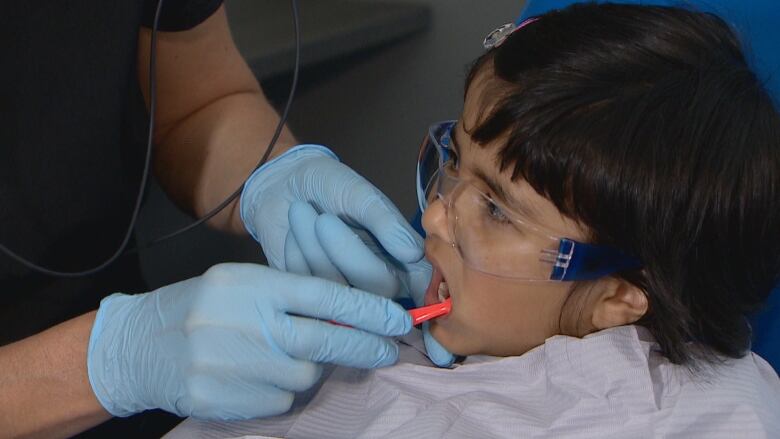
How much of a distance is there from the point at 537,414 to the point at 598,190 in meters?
0.31

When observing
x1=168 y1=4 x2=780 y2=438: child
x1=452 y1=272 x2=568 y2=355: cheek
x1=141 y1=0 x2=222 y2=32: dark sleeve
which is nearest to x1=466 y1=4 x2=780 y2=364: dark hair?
x1=168 y1=4 x2=780 y2=438: child

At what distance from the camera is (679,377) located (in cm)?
108

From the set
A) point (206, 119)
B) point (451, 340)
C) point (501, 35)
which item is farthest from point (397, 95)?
point (451, 340)

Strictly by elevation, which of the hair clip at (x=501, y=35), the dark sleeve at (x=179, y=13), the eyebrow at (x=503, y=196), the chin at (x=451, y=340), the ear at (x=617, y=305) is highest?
the dark sleeve at (x=179, y=13)

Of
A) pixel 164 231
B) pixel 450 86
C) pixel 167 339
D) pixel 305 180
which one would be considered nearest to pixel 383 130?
pixel 450 86

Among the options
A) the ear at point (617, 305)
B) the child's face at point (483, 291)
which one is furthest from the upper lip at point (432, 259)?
the ear at point (617, 305)

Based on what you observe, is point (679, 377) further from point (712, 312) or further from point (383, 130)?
point (383, 130)

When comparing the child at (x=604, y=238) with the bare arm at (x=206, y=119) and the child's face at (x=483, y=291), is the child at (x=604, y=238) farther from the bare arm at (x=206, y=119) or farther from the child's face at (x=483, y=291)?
the bare arm at (x=206, y=119)

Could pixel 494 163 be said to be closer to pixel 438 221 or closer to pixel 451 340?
pixel 438 221

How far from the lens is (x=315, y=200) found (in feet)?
4.52

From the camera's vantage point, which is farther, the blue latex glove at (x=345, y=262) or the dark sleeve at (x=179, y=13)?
the dark sleeve at (x=179, y=13)

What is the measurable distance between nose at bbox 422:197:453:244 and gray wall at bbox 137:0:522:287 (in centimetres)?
121

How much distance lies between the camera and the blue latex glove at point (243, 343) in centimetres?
106

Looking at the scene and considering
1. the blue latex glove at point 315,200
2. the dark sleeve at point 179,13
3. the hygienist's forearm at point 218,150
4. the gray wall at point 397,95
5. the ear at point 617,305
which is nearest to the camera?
the ear at point 617,305
